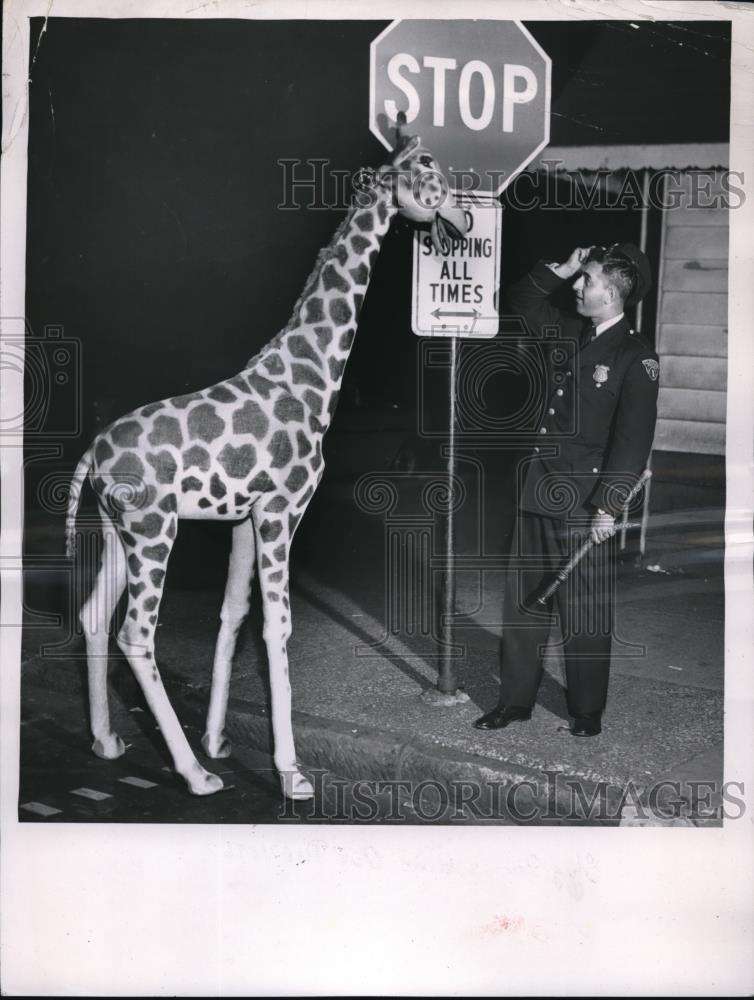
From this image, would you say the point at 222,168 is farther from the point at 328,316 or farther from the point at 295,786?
the point at 295,786

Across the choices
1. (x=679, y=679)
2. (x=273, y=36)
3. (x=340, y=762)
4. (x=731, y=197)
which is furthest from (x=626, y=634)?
(x=273, y=36)

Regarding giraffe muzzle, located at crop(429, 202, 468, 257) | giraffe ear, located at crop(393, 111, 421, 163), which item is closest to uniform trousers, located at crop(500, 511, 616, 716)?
giraffe muzzle, located at crop(429, 202, 468, 257)

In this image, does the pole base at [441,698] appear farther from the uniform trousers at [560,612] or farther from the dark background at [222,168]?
the dark background at [222,168]

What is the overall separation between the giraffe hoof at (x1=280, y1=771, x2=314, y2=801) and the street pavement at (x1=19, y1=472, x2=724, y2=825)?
0.13ft

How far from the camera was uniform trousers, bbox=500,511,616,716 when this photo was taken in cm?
575

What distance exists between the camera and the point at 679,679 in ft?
18.9

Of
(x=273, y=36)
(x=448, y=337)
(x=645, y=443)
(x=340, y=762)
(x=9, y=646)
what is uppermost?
(x=273, y=36)

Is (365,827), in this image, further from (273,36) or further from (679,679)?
(273,36)

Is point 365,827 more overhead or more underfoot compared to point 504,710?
more underfoot

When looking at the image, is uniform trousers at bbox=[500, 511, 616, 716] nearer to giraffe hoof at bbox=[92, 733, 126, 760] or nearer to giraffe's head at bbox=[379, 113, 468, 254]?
giraffe's head at bbox=[379, 113, 468, 254]

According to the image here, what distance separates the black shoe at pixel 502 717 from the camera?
18.9 feet

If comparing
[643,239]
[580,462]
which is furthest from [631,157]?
[580,462]

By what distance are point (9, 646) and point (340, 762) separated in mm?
1295

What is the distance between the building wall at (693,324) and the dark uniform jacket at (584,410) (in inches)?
5.1
